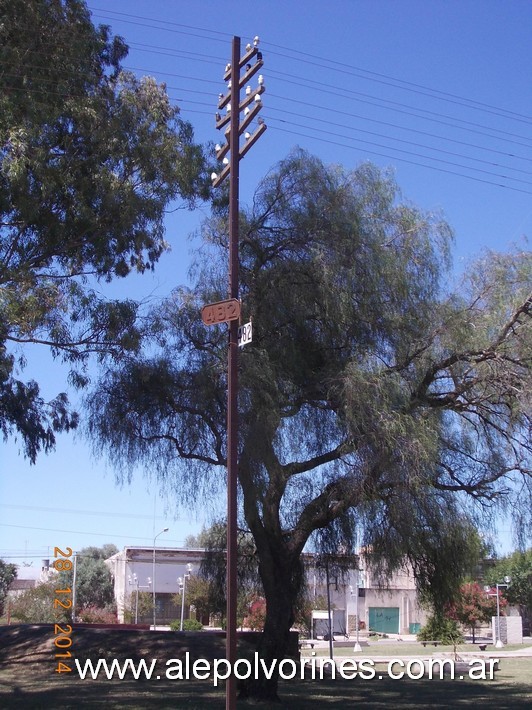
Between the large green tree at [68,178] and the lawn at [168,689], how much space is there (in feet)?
16.8

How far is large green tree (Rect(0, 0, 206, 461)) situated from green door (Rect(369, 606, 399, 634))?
6247 centimetres

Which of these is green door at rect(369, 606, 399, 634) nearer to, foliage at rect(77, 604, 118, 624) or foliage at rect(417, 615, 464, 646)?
foliage at rect(417, 615, 464, 646)

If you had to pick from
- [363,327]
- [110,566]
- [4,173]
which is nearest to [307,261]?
[363,327]

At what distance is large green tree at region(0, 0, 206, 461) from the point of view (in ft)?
53.7

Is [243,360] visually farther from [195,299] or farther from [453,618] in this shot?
[453,618]

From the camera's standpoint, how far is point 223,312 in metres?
12.6

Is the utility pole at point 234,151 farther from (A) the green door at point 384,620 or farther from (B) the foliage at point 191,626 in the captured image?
(A) the green door at point 384,620

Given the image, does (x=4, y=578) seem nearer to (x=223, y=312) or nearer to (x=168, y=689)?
(x=168, y=689)

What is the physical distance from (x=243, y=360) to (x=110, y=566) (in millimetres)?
54758

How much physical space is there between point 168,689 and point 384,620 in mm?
59657

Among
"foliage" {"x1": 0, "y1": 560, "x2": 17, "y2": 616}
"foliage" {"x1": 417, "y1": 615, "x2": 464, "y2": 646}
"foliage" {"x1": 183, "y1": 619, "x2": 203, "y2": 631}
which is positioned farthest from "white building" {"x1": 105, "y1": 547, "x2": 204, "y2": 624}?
"foliage" {"x1": 417, "y1": 615, "x2": 464, "y2": 646}

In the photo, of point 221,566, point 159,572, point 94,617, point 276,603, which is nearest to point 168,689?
point 221,566

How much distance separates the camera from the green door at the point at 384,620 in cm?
7562

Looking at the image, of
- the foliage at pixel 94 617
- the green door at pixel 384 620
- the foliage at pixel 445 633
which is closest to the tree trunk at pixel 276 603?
the foliage at pixel 445 633
